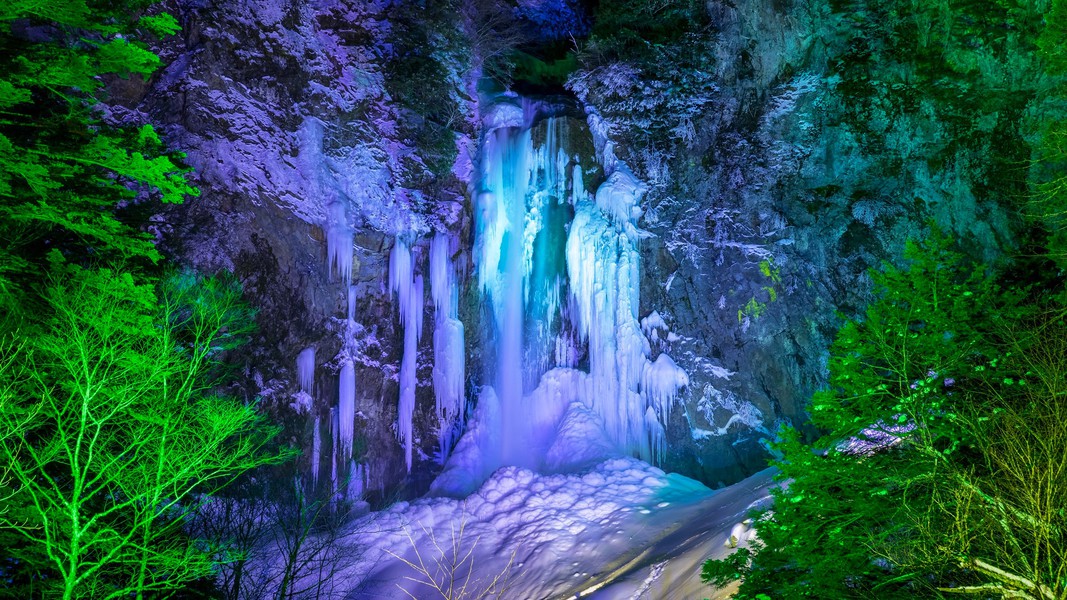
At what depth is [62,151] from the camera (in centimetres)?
866

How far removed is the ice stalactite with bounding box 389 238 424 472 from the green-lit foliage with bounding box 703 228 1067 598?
12.1m

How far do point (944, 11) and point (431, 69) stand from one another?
555 inches

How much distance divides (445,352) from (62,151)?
11.1 m

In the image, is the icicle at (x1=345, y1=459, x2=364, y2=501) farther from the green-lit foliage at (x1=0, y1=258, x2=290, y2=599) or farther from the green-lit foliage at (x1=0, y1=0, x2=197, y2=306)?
the green-lit foliage at (x1=0, y1=0, x2=197, y2=306)

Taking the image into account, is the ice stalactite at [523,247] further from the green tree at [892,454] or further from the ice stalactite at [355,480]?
the green tree at [892,454]

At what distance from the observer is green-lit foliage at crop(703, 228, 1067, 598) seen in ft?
20.1

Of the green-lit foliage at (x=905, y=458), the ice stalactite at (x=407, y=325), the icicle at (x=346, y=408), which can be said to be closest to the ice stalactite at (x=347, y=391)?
the icicle at (x=346, y=408)

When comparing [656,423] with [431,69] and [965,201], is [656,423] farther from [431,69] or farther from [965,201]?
[431,69]

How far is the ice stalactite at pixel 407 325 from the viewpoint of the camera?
17.8 meters

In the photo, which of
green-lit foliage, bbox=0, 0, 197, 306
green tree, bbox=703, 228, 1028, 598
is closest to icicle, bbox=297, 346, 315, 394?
green-lit foliage, bbox=0, 0, 197, 306

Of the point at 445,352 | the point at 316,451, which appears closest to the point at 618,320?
the point at 445,352

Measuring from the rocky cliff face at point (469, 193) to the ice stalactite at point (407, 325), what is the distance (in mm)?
265

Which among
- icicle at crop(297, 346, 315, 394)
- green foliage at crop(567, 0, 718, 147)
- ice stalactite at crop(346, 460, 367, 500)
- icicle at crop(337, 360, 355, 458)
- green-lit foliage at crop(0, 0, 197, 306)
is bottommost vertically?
ice stalactite at crop(346, 460, 367, 500)

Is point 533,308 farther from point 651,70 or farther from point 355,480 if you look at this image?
point 651,70
